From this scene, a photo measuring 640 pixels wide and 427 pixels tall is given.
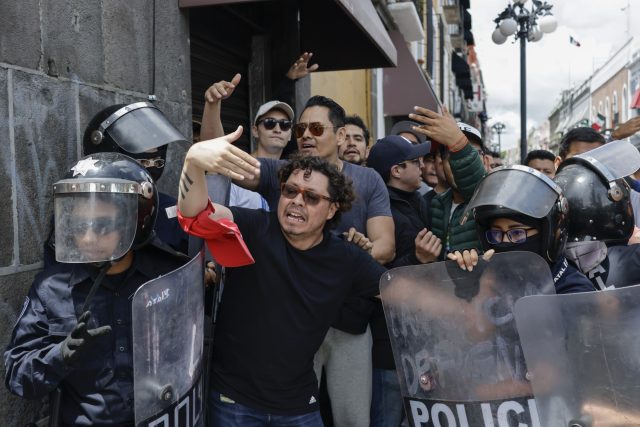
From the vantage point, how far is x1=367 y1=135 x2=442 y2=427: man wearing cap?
301 centimetres

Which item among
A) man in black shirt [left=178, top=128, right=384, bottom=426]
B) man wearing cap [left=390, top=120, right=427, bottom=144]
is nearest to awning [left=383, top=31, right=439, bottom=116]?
man wearing cap [left=390, top=120, right=427, bottom=144]

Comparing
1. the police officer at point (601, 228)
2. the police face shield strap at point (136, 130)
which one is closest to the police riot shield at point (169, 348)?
the police face shield strap at point (136, 130)

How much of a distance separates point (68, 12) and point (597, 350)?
256cm

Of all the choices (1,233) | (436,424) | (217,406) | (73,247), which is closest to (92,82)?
(1,233)

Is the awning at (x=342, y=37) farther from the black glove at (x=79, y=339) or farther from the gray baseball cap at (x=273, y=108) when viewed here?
the black glove at (x=79, y=339)

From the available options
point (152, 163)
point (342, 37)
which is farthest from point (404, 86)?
point (152, 163)

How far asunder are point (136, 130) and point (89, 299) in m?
0.91

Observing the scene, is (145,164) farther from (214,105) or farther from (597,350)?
(597,350)

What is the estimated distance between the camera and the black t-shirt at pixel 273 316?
250 centimetres

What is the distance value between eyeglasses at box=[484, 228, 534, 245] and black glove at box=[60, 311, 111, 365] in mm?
1492

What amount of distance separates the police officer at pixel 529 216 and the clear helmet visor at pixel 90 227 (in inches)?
51.9

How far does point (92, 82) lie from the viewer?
10.1 ft

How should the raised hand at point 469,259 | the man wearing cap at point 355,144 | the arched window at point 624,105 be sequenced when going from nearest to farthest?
the raised hand at point 469,259, the man wearing cap at point 355,144, the arched window at point 624,105

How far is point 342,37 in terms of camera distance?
5.77m
